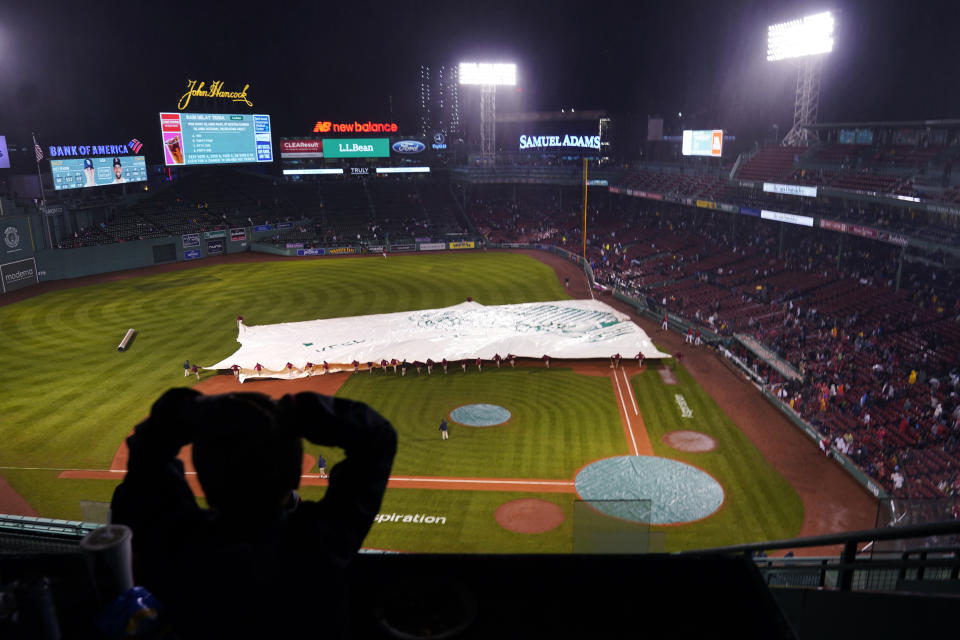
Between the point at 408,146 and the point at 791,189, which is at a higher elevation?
the point at 408,146

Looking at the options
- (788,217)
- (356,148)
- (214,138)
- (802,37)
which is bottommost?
(788,217)

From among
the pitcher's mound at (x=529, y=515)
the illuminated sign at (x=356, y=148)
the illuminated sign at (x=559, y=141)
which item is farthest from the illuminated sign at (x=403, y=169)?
the pitcher's mound at (x=529, y=515)

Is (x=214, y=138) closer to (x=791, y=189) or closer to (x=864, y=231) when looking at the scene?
(x=791, y=189)

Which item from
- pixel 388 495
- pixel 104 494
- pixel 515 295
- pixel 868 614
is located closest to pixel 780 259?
pixel 515 295

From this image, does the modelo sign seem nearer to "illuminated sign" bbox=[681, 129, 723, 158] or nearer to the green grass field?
"illuminated sign" bbox=[681, 129, 723, 158]

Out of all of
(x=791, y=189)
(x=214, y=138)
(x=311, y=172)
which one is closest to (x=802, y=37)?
(x=791, y=189)

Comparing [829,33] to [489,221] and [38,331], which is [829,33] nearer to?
[489,221]
